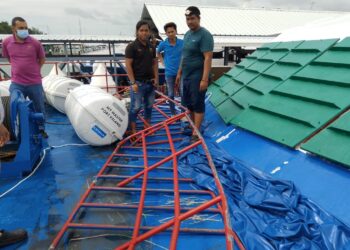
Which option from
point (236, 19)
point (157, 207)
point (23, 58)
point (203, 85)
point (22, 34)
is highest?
point (236, 19)

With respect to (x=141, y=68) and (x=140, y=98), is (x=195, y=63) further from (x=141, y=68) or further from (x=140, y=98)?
(x=140, y=98)

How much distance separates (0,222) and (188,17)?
3.73 meters

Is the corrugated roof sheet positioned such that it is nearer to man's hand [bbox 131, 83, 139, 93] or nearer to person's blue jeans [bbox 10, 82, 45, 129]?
man's hand [bbox 131, 83, 139, 93]

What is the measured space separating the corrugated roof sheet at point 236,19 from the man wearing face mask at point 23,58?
32.7 ft

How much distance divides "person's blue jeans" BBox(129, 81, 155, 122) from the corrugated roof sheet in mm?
9292

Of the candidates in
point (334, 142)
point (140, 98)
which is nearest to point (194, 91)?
point (140, 98)

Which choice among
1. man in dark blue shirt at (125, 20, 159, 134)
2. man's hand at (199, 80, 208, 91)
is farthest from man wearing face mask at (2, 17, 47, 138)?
man's hand at (199, 80, 208, 91)

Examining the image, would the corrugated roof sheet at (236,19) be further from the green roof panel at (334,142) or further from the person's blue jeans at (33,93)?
the green roof panel at (334,142)

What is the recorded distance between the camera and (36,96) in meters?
5.02

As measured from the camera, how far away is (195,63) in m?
4.99

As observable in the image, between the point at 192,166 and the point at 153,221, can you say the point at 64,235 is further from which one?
the point at 192,166

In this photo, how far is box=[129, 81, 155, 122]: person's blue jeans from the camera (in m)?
5.34

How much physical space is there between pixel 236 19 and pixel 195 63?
14050 millimetres

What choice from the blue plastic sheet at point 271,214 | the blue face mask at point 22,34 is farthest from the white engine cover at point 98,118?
the blue plastic sheet at point 271,214
